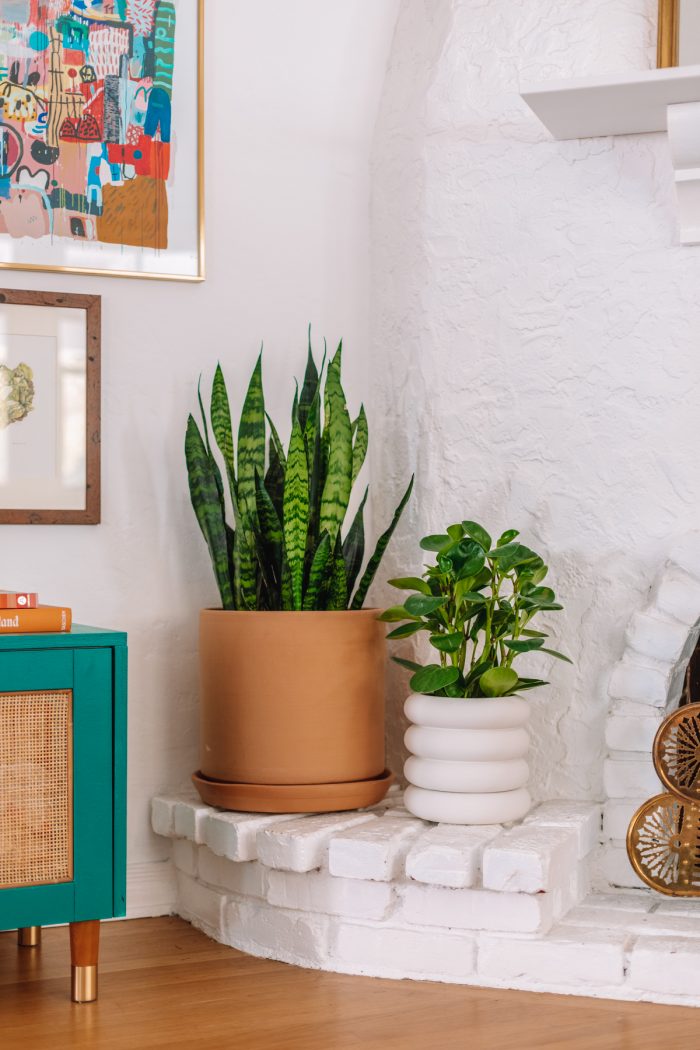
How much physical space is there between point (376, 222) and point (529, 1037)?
1.86 metres

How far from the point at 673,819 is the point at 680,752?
139 mm

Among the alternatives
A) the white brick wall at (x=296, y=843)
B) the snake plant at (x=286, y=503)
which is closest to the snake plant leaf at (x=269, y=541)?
the snake plant at (x=286, y=503)

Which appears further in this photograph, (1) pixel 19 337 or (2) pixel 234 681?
(1) pixel 19 337

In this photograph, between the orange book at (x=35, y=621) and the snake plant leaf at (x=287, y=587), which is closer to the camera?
the orange book at (x=35, y=621)

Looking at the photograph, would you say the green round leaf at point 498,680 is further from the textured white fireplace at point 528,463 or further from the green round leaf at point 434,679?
the textured white fireplace at point 528,463

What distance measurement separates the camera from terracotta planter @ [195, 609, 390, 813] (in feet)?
7.50

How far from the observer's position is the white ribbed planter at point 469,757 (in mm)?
2178

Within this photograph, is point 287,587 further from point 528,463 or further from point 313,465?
point 528,463

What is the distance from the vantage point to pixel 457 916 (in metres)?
2.05

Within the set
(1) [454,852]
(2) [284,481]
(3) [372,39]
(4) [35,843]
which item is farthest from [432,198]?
(4) [35,843]

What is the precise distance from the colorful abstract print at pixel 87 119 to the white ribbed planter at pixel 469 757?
4.12 ft

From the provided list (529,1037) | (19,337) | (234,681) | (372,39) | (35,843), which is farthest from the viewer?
(372,39)

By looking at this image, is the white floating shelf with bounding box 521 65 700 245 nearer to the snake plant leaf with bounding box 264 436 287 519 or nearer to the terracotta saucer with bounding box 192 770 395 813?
the snake plant leaf with bounding box 264 436 287 519

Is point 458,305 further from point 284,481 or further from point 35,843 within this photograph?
point 35,843
